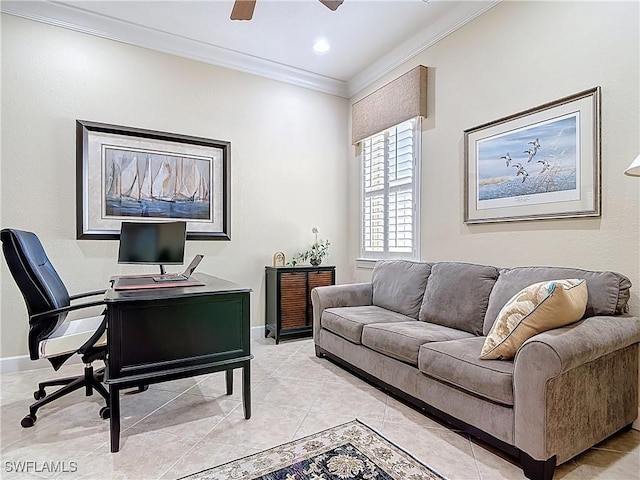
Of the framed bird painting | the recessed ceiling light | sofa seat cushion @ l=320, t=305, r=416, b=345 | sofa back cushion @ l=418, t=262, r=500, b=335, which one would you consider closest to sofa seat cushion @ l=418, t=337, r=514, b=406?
sofa back cushion @ l=418, t=262, r=500, b=335

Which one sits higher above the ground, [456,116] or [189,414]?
[456,116]

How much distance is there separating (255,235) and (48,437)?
2598mm

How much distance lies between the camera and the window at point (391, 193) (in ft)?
12.6

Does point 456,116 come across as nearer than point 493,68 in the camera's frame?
No

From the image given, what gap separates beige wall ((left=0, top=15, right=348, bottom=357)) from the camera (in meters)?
3.16

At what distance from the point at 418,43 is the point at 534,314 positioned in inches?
118

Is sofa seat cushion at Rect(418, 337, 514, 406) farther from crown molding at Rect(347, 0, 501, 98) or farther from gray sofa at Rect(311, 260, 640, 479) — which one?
crown molding at Rect(347, 0, 501, 98)

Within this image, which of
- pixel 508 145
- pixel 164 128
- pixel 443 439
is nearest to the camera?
pixel 443 439

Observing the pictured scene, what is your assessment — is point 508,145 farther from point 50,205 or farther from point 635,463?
point 50,205

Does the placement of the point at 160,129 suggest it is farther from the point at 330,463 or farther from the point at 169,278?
the point at 330,463

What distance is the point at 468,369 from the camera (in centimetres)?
196

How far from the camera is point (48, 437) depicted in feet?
6.90

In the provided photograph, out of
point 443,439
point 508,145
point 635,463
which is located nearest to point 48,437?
point 443,439

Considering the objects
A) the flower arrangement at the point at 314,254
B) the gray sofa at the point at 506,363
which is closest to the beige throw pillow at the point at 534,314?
the gray sofa at the point at 506,363
